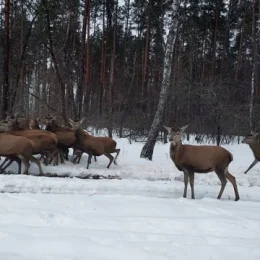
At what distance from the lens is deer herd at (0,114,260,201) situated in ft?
A: 32.8

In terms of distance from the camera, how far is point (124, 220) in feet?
22.9

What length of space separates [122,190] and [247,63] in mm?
27485

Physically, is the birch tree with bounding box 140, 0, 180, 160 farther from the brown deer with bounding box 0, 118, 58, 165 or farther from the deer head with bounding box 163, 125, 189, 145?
the deer head with bounding box 163, 125, 189, 145

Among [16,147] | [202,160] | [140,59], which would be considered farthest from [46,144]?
[140,59]

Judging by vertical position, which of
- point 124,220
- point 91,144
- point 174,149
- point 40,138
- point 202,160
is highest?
point 174,149

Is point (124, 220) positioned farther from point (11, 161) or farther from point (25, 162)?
point (11, 161)

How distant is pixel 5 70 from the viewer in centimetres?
1703

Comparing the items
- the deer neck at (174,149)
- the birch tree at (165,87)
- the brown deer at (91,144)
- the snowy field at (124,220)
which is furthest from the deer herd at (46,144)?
the deer neck at (174,149)

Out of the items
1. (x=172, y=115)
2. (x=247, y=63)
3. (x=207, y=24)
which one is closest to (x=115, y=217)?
(x=172, y=115)

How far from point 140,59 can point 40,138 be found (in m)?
25.3

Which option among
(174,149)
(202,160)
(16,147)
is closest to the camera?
(202,160)

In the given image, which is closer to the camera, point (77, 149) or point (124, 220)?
point (124, 220)

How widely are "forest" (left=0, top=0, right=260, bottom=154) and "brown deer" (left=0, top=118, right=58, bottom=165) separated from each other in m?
2.91

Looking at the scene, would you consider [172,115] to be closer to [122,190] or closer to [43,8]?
[43,8]
